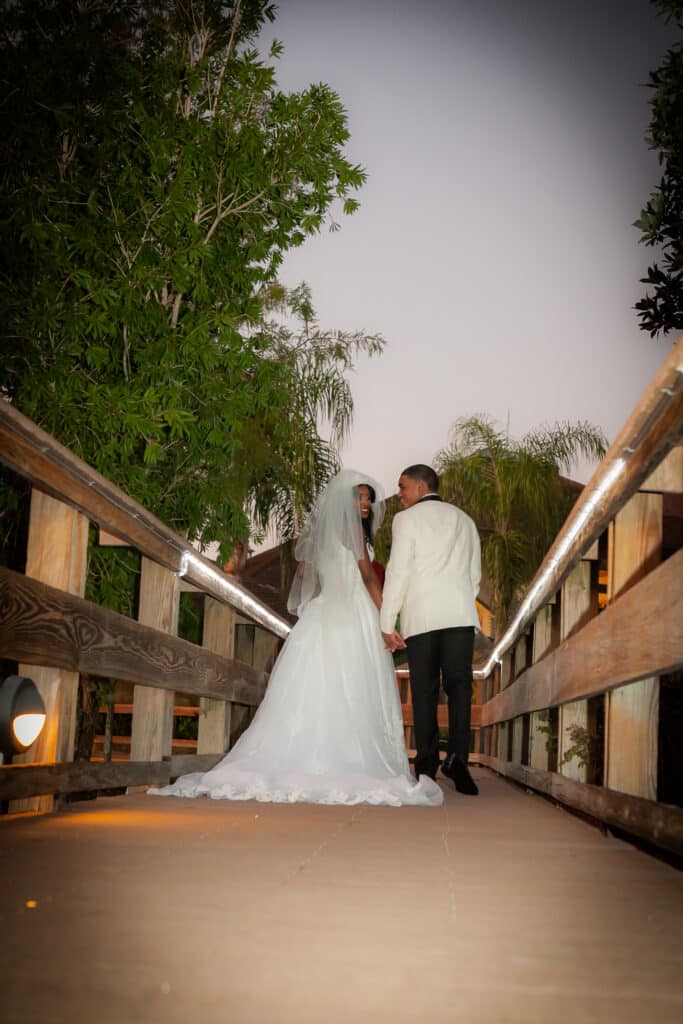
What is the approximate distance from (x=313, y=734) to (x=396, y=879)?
11.7 ft

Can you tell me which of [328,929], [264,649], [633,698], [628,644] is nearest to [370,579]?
[264,649]

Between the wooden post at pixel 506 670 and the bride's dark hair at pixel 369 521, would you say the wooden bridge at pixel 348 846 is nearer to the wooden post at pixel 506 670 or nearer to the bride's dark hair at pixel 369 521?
the bride's dark hair at pixel 369 521

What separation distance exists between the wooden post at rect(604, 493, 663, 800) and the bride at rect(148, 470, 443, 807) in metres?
1.62

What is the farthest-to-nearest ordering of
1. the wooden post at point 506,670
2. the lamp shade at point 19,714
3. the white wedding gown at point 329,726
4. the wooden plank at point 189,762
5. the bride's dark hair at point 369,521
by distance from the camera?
the wooden post at point 506,670
the bride's dark hair at point 369,521
the wooden plank at point 189,762
the white wedding gown at point 329,726
the lamp shade at point 19,714

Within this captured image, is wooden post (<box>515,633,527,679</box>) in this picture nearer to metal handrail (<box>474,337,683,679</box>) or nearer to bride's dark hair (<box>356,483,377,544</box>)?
bride's dark hair (<box>356,483,377,544</box>)

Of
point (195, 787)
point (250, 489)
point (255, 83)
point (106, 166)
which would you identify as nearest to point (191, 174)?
point (106, 166)

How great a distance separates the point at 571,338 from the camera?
69.1ft

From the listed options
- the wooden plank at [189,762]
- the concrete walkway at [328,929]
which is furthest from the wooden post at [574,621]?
the wooden plank at [189,762]

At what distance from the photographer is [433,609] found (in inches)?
247

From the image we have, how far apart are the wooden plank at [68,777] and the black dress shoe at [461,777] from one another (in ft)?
6.09

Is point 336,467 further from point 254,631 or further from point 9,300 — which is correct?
point 9,300

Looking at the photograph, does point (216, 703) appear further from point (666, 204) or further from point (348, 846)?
point (666, 204)

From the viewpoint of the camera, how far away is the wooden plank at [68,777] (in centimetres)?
336

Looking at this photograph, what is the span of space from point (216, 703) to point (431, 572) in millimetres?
1745
